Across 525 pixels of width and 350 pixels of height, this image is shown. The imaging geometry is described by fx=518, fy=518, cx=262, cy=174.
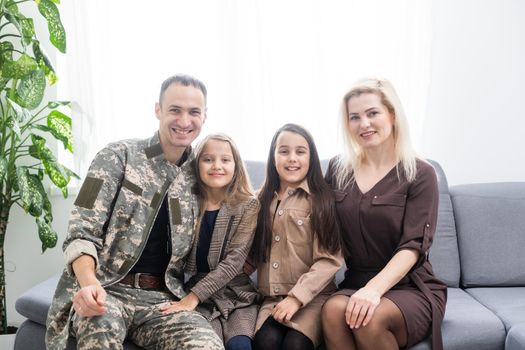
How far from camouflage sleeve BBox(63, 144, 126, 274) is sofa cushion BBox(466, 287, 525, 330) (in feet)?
4.52

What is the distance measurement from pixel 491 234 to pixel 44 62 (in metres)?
2.15

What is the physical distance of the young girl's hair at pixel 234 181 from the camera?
73.5 inches

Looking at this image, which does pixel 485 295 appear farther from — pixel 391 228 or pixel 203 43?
pixel 203 43

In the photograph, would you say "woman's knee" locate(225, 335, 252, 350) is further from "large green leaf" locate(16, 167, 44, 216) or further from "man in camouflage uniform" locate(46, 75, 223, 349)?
"large green leaf" locate(16, 167, 44, 216)

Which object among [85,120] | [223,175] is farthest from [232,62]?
[223,175]

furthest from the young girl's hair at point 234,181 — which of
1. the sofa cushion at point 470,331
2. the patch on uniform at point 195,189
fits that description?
the sofa cushion at point 470,331

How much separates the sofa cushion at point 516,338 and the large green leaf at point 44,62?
2158 mm

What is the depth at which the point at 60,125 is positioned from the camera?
241cm

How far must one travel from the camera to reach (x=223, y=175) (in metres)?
1.84

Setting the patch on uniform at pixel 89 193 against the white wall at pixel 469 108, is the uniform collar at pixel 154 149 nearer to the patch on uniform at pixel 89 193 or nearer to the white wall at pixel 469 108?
the patch on uniform at pixel 89 193

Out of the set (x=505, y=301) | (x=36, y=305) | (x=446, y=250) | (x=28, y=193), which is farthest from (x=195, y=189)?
(x=505, y=301)

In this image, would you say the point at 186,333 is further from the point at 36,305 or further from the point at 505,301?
the point at 505,301

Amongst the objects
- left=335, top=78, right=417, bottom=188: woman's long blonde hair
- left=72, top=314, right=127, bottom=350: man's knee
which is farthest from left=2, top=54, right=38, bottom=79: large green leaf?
left=335, top=78, right=417, bottom=188: woman's long blonde hair

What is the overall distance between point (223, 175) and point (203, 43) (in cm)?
115
